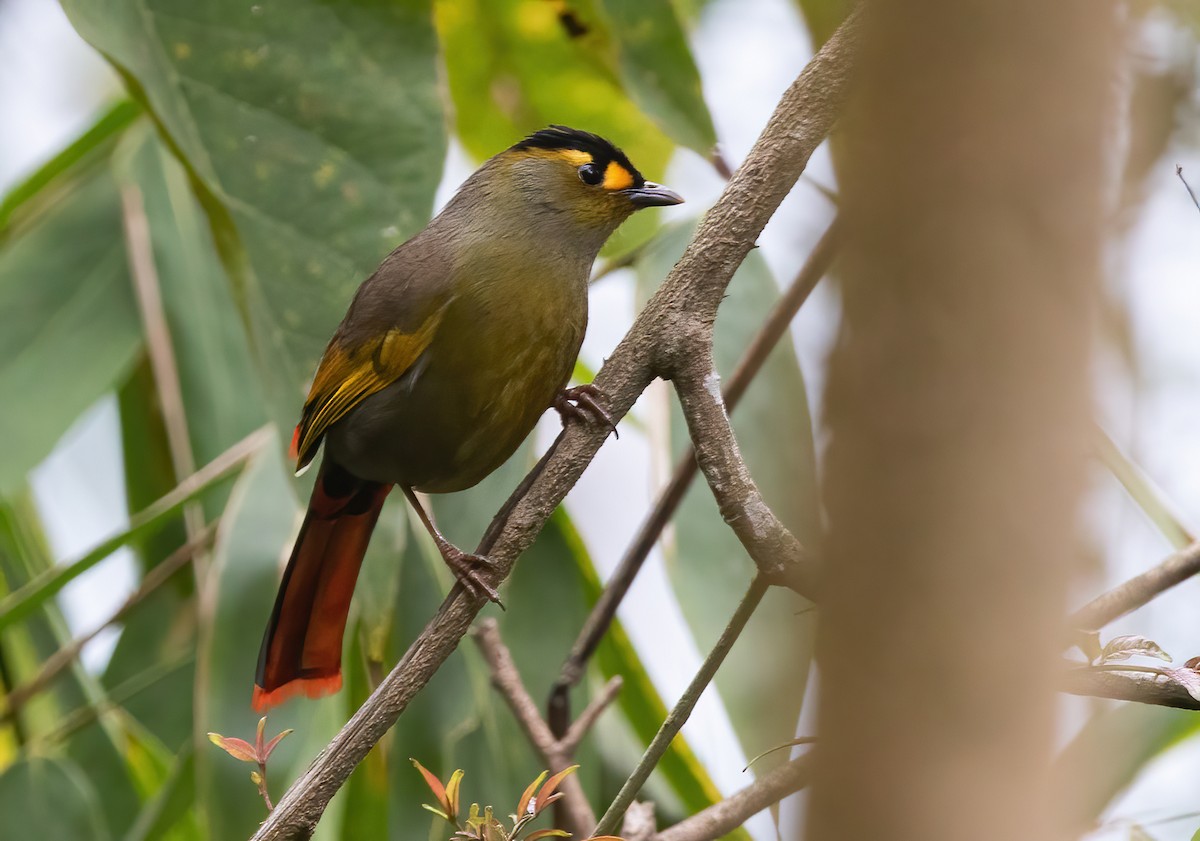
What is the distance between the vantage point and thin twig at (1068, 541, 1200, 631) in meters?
1.61

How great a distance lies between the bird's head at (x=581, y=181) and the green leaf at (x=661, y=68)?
19cm

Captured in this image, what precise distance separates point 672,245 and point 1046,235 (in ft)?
7.81

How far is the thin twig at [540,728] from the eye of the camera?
2416 millimetres

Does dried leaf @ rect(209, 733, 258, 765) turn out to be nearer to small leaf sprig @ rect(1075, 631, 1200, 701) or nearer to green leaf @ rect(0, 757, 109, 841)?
small leaf sprig @ rect(1075, 631, 1200, 701)

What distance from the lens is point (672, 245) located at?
3.02m

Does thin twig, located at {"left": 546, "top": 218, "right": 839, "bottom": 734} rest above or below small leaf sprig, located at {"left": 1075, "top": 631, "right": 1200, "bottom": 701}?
above

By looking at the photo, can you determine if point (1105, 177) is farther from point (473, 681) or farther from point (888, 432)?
point (473, 681)

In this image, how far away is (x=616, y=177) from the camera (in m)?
2.63

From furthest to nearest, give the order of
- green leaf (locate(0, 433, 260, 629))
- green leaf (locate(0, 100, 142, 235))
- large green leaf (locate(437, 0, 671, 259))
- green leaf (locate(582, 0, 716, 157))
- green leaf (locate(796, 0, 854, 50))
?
green leaf (locate(0, 100, 142, 235)) → large green leaf (locate(437, 0, 671, 259)) → green leaf (locate(0, 433, 260, 629)) → green leaf (locate(582, 0, 716, 157)) → green leaf (locate(796, 0, 854, 50))

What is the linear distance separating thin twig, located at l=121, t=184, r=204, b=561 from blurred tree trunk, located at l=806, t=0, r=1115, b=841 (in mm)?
3045

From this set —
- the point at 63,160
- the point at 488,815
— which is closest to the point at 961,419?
the point at 488,815

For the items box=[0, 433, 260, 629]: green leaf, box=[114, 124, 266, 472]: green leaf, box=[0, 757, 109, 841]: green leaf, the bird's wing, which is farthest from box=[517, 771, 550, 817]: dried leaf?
box=[114, 124, 266, 472]: green leaf

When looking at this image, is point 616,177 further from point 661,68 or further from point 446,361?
point 446,361

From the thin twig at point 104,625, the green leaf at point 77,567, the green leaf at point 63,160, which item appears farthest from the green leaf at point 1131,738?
the green leaf at point 63,160
